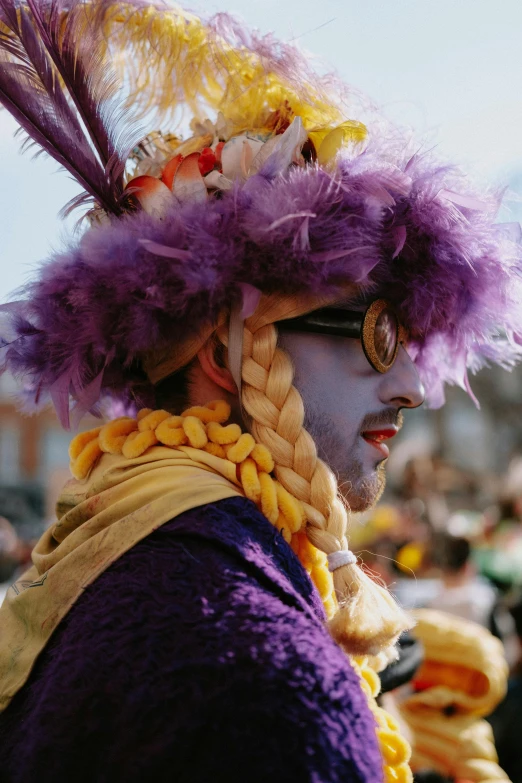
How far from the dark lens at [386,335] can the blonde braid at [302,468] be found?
0.24 m

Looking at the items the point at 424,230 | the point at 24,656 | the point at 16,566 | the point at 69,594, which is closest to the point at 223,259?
the point at 424,230

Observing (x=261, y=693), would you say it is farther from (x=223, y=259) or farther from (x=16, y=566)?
(x=16, y=566)

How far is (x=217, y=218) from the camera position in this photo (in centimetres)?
172

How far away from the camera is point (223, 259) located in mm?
1707

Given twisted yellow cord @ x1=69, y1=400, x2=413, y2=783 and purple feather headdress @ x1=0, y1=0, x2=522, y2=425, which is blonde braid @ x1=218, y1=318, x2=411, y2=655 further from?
purple feather headdress @ x1=0, y1=0, x2=522, y2=425

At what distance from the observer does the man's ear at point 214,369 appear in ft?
6.07

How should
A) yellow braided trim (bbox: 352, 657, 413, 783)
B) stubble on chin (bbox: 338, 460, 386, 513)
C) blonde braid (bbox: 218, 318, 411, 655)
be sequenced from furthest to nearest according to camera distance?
stubble on chin (bbox: 338, 460, 386, 513) → yellow braided trim (bbox: 352, 657, 413, 783) → blonde braid (bbox: 218, 318, 411, 655)

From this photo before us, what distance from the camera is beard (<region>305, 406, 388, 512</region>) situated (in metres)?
1.81

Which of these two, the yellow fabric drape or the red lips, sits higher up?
the yellow fabric drape

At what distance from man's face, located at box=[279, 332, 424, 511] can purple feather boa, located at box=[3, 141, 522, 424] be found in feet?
0.48

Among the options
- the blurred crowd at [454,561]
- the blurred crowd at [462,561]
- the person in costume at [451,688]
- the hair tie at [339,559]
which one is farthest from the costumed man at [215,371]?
the person in costume at [451,688]

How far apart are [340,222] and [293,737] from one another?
3.38ft

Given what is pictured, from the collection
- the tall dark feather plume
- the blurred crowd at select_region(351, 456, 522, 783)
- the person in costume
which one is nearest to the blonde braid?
the tall dark feather plume

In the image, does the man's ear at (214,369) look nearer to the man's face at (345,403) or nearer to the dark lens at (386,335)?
the man's face at (345,403)
